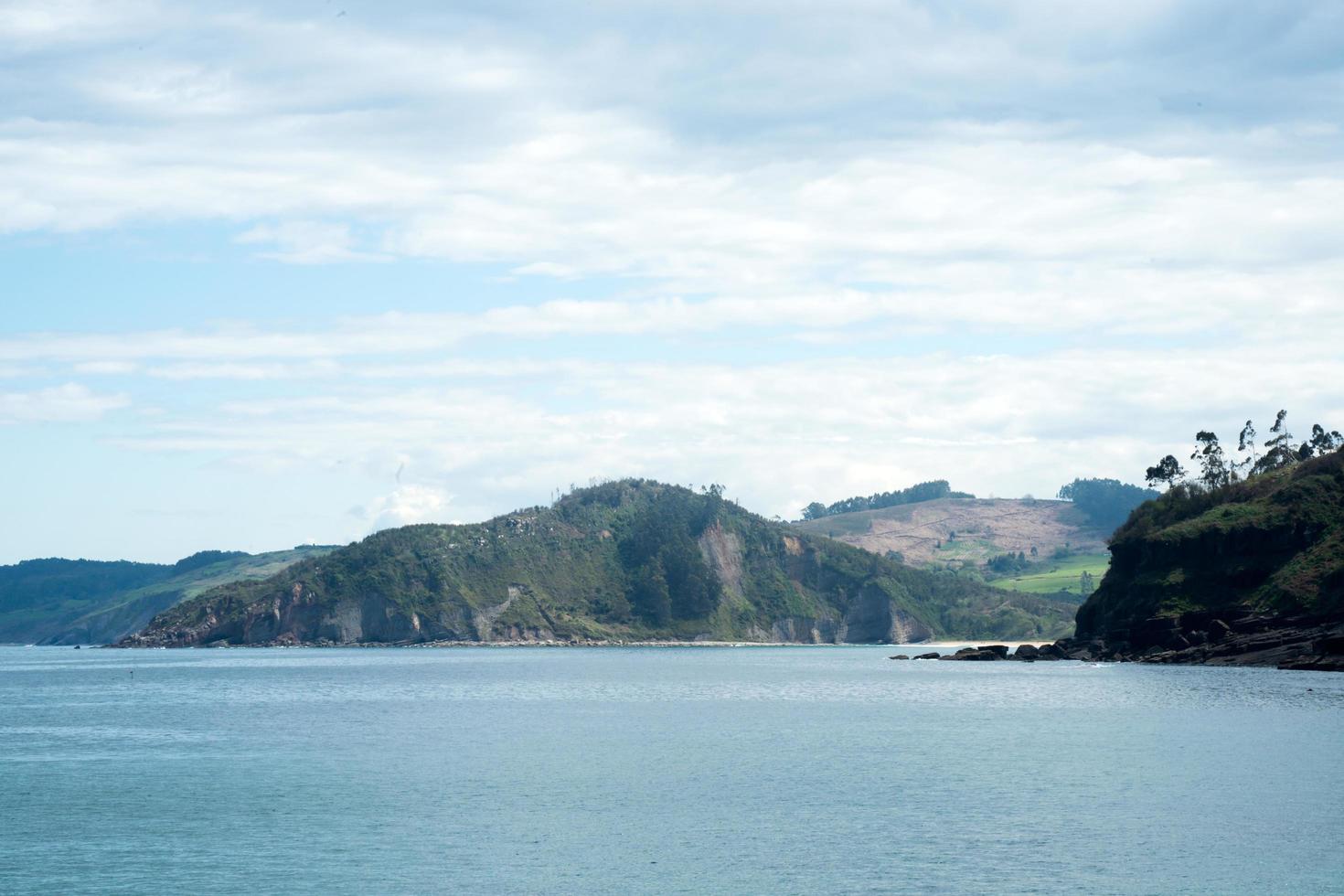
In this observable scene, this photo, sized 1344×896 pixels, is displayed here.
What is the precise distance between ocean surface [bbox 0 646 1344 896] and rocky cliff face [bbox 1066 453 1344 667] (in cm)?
4267

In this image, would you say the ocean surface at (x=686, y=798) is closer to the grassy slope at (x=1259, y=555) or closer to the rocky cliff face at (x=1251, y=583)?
the rocky cliff face at (x=1251, y=583)

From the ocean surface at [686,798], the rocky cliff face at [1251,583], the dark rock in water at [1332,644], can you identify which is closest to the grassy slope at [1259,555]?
the rocky cliff face at [1251,583]

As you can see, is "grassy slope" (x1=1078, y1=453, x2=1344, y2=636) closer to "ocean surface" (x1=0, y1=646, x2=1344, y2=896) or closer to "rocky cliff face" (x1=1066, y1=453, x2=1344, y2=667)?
"rocky cliff face" (x1=1066, y1=453, x2=1344, y2=667)

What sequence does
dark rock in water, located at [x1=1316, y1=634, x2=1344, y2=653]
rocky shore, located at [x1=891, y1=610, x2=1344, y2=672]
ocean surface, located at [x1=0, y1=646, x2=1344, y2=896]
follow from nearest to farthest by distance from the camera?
ocean surface, located at [x1=0, y1=646, x2=1344, y2=896], dark rock in water, located at [x1=1316, y1=634, x2=1344, y2=653], rocky shore, located at [x1=891, y1=610, x2=1344, y2=672]

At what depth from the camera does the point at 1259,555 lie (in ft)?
586

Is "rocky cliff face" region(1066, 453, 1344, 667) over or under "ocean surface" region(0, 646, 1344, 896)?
over

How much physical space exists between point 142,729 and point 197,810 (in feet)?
153

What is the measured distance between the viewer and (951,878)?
47.5 m

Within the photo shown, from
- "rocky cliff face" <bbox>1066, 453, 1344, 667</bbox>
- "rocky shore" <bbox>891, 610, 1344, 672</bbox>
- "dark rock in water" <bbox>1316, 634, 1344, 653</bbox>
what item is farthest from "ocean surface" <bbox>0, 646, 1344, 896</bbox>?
"rocky cliff face" <bbox>1066, 453, 1344, 667</bbox>

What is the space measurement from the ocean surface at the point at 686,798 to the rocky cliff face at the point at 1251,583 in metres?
42.7

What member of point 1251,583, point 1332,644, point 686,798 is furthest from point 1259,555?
point 686,798

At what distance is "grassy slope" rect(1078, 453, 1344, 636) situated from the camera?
168 meters

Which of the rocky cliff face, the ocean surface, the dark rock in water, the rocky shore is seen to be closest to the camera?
the ocean surface

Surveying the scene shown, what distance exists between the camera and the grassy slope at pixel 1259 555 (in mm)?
168000
